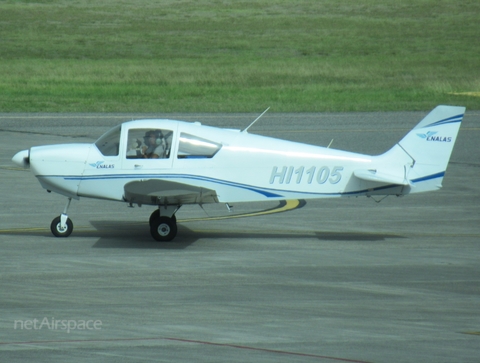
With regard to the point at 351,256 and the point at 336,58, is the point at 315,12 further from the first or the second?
the point at 351,256

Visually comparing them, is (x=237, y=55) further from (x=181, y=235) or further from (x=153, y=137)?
(x=153, y=137)

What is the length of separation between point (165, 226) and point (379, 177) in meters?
3.43

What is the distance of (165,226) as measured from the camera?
14445 millimetres

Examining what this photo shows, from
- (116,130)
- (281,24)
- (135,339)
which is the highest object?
(281,24)

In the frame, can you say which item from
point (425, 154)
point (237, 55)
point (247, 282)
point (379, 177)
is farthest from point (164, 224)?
point (237, 55)

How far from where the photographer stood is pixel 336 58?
62250mm

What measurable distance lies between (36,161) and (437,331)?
7344 mm

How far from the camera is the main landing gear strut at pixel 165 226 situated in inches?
569

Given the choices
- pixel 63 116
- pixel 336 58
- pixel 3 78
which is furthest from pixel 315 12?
pixel 63 116

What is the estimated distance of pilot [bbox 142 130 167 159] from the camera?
14250mm

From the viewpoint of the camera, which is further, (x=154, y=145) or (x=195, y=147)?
(x=195, y=147)

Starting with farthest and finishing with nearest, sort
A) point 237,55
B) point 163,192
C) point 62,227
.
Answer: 1. point 237,55
2. point 62,227
3. point 163,192

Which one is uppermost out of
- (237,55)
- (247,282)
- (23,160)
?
(237,55)

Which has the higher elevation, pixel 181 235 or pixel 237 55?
pixel 237 55
